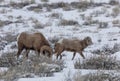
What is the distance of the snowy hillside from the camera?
24.3ft

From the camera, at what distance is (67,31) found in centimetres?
1653

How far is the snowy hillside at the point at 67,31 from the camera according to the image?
741 centimetres

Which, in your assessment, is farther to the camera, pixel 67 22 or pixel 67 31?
pixel 67 22

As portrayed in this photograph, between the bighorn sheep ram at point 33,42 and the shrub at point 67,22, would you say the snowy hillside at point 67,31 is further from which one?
the bighorn sheep ram at point 33,42

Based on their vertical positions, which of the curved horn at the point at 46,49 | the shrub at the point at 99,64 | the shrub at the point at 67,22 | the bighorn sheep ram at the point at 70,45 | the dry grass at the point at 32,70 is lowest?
the shrub at the point at 67,22

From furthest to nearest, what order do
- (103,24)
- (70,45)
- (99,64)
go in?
1. (103,24)
2. (70,45)
3. (99,64)

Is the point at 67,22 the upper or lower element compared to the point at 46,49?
lower

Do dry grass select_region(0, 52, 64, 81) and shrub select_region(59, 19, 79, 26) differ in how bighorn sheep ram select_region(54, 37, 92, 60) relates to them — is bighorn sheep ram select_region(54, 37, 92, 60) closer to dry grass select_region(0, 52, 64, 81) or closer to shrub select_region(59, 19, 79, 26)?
dry grass select_region(0, 52, 64, 81)

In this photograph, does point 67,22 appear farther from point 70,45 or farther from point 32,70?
point 32,70

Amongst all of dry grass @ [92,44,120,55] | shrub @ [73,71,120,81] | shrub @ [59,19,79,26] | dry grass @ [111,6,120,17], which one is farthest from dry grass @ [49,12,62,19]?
shrub @ [73,71,120,81]

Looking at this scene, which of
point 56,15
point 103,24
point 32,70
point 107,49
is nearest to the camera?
point 32,70

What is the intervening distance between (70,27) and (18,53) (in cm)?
647

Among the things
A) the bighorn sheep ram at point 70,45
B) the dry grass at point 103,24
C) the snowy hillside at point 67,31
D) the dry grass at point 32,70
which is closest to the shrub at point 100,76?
the snowy hillside at point 67,31

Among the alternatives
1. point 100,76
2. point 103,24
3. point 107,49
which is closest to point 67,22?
point 103,24
